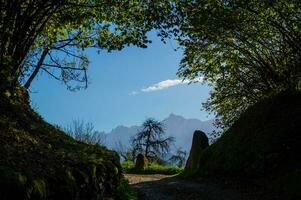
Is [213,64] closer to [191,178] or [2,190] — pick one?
[191,178]

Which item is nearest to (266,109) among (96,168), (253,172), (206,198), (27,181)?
(253,172)

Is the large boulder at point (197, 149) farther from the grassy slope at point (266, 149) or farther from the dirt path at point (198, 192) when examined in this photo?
the dirt path at point (198, 192)

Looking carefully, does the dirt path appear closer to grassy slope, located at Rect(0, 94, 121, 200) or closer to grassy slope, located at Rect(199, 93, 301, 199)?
grassy slope, located at Rect(199, 93, 301, 199)

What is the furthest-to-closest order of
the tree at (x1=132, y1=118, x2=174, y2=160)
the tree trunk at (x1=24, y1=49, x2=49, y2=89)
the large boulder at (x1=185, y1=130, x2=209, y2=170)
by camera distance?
A: the tree at (x1=132, y1=118, x2=174, y2=160) → the large boulder at (x1=185, y1=130, x2=209, y2=170) → the tree trunk at (x1=24, y1=49, x2=49, y2=89)

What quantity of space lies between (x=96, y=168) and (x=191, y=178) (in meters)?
12.8

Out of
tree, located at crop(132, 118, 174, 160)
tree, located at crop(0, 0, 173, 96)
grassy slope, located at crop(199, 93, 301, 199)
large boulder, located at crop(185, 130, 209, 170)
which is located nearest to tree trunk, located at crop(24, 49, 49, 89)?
tree, located at crop(0, 0, 173, 96)

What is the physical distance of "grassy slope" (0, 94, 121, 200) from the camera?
5551mm

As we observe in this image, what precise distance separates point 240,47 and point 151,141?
89.6ft

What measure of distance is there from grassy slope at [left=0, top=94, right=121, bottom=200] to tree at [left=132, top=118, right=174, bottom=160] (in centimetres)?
3833

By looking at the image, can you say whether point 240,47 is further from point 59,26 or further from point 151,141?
point 151,141

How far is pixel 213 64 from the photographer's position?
87.5 ft

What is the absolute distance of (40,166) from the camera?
6.87 meters

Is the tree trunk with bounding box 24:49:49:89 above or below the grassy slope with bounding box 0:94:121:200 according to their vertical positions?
above

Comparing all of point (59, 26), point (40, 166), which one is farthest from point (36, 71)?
point (40, 166)
